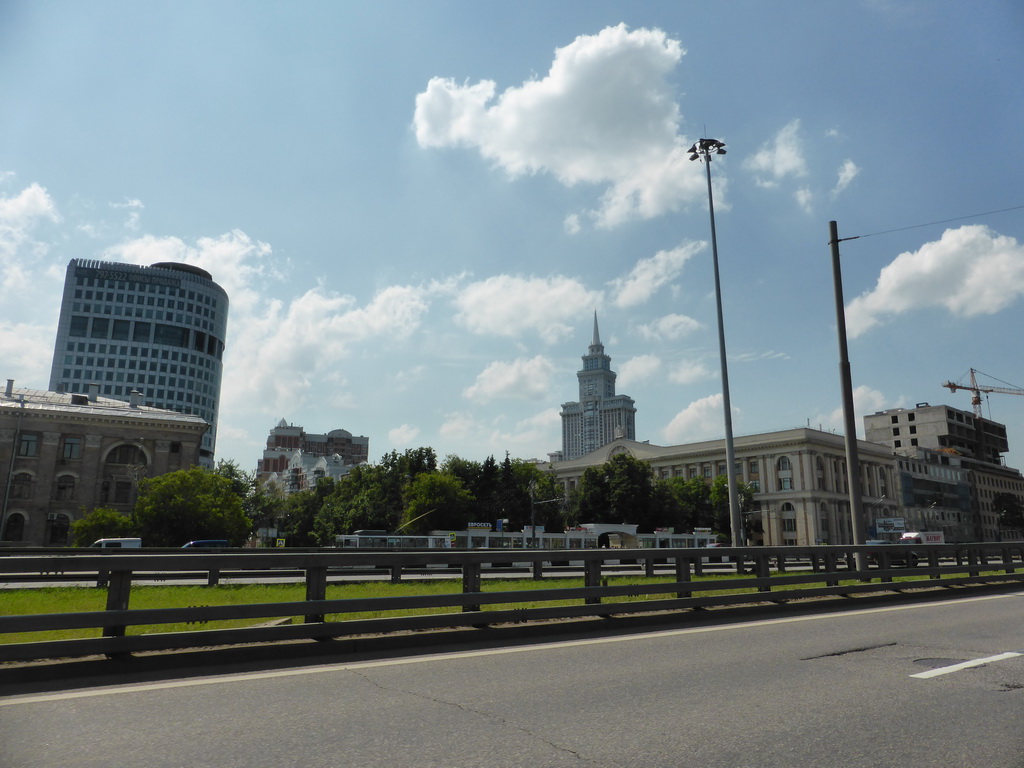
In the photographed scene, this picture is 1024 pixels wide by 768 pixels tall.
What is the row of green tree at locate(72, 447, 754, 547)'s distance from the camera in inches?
2175

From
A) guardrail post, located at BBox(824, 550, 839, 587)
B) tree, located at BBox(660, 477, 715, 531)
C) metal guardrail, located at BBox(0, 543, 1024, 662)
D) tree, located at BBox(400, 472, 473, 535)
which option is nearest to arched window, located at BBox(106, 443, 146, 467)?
tree, located at BBox(400, 472, 473, 535)

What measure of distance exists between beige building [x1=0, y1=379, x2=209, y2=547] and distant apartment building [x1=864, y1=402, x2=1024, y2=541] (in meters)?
134

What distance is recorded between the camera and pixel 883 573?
17.0 m

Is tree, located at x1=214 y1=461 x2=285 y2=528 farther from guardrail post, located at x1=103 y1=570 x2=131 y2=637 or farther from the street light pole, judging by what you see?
guardrail post, located at x1=103 y1=570 x2=131 y2=637

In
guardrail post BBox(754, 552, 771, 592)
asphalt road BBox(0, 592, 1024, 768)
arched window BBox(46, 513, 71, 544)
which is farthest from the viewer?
arched window BBox(46, 513, 71, 544)

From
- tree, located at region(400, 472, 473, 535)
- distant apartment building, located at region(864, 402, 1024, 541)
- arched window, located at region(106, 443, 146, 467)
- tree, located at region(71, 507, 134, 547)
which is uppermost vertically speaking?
distant apartment building, located at region(864, 402, 1024, 541)

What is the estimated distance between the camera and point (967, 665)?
823 cm

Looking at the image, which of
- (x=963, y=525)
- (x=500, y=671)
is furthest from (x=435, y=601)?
(x=963, y=525)

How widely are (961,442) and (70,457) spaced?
161454mm

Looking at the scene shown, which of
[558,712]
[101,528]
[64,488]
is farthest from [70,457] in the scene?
[558,712]

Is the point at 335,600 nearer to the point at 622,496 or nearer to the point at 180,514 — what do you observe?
the point at 180,514

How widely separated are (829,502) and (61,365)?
146 m

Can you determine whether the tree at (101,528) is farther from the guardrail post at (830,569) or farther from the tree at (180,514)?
the guardrail post at (830,569)

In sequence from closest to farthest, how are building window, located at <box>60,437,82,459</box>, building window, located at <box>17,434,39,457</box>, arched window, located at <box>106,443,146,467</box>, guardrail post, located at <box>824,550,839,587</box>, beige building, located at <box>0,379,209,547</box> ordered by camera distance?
1. guardrail post, located at <box>824,550,839,587</box>
2. beige building, located at <box>0,379,209,547</box>
3. building window, located at <box>17,434,39,457</box>
4. building window, located at <box>60,437,82,459</box>
5. arched window, located at <box>106,443,146,467</box>
